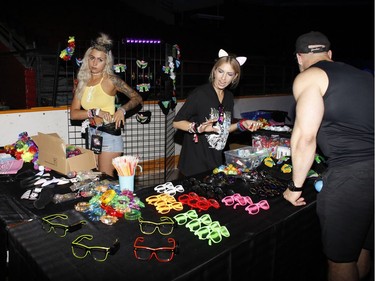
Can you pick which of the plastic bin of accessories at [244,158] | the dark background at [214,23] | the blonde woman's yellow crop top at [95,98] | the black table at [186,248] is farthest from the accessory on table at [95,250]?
the dark background at [214,23]

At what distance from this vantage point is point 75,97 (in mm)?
2727

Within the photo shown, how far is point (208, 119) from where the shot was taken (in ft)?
8.00

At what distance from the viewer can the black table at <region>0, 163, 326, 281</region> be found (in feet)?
3.63

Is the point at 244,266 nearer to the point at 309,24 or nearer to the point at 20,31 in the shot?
the point at 20,31

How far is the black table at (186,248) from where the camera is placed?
1106mm

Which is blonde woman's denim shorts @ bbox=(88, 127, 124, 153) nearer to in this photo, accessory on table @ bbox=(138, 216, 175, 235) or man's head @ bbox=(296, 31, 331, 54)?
accessory on table @ bbox=(138, 216, 175, 235)

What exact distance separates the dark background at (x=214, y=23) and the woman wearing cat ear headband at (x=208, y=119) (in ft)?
23.9

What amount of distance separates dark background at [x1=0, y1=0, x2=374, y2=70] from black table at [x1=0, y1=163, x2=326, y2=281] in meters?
8.12

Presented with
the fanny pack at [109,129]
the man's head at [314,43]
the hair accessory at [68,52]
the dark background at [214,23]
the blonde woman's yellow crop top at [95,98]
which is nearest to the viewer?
the man's head at [314,43]

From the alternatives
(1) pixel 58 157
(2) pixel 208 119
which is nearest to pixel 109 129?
(1) pixel 58 157

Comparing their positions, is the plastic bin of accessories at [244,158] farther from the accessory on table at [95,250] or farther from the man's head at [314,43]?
the accessory on table at [95,250]

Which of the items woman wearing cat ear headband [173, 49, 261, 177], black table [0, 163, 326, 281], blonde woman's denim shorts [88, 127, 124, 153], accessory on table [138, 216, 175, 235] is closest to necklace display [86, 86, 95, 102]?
blonde woman's denim shorts [88, 127, 124, 153]

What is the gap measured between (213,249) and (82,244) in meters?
0.51

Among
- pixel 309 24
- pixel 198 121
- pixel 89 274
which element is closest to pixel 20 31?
pixel 198 121
